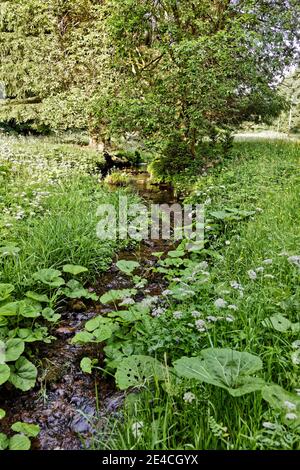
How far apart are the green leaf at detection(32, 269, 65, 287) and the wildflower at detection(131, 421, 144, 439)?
156 centimetres

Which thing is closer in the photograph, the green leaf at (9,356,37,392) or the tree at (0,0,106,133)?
the green leaf at (9,356,37,392)

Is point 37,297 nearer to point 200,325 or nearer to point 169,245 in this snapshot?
point 200,325

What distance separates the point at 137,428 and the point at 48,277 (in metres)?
1.72

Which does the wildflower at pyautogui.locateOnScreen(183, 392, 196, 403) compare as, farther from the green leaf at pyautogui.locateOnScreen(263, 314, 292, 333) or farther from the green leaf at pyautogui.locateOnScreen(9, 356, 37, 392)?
the green leaf at pyautogui.locateOnScreen(9, 356, 37, 392)

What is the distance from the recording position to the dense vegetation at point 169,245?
5.50ft

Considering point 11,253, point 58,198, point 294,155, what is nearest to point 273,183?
point 294,155

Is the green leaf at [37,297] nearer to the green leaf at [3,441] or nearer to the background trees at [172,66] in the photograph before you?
the green leaf at [3,441]

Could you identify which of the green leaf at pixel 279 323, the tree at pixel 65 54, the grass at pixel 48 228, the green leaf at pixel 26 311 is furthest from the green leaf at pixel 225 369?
the tree at pixel 65 54

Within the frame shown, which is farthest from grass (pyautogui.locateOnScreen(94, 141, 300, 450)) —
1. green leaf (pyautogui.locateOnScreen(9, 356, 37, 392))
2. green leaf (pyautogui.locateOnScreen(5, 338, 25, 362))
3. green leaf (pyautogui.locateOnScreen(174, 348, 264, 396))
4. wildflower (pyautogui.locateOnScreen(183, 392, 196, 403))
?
green leaf (pyautogui.locateOnScreen(5, 338, 25, 362))

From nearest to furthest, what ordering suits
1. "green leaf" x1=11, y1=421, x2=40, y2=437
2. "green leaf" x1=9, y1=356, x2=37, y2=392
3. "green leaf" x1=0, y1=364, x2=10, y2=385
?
1. "green leaf" x1=11, y1=421, x2=40, y2=437
2. "green leaf" x1=0, y1=364, x2=10, y2=385
3. "green leaf" x1=9, y1=356, x2=37, y2=392

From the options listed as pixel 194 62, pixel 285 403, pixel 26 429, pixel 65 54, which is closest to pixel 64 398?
pixel 26 429

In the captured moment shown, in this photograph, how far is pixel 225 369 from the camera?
5.34 ft

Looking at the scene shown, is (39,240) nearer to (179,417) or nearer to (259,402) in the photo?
(179,417)

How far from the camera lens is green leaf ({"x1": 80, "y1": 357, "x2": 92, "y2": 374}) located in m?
Answer: 2.23
